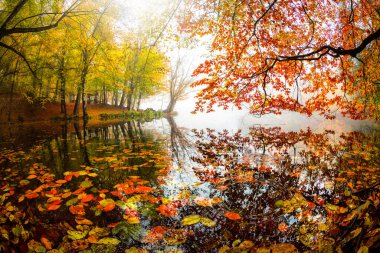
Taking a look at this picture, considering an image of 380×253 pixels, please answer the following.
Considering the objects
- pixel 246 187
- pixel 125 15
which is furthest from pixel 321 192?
pixel 125 15

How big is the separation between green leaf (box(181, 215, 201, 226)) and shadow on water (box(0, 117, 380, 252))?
1cm

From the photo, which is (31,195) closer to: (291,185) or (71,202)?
(71,202)

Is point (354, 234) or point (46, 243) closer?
point (354, 234)

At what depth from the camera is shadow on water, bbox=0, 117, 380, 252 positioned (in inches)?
100

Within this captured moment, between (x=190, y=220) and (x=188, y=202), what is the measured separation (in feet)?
2.20

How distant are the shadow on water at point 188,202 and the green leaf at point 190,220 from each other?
0.05 ft

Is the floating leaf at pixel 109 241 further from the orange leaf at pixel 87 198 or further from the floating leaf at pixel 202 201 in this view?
the floating leaf at pixel 202 201

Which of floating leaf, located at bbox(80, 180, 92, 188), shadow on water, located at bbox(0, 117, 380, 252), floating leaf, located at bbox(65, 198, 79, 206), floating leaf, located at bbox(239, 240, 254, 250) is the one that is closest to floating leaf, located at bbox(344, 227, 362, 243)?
shadow on water, located at bbox(0, 117, 380, 252)

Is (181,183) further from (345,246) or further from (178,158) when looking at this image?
(345,246)

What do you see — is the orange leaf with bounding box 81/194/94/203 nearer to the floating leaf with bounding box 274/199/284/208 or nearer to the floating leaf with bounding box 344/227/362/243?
the floating leaf with bounding box 274/199/284/208

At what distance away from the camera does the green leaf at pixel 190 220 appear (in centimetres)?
318

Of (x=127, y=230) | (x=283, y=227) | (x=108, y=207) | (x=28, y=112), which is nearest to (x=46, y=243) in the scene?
(x=127, y=230)

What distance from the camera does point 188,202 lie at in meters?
3.92

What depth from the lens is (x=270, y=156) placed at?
7559 millimetres
